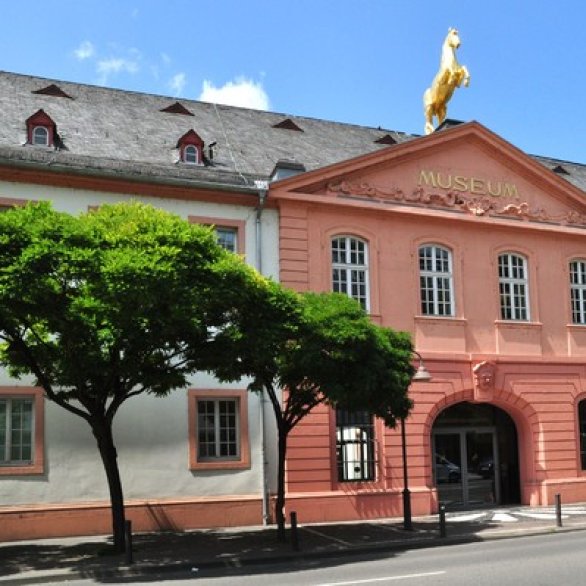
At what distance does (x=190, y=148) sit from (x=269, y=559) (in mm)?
11522

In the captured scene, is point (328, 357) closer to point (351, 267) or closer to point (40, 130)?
point (351, 267)

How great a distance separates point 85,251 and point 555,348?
1575cm

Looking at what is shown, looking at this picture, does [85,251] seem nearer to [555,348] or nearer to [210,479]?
[210,479]

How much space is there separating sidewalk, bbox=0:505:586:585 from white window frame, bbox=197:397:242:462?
6.27 feet

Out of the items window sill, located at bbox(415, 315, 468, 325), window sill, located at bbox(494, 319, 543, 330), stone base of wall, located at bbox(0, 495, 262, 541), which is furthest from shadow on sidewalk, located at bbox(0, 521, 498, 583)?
window sill, located at bbox(494, 319, 543, 330)

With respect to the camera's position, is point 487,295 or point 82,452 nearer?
point 82,452

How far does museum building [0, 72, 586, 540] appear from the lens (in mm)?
19312

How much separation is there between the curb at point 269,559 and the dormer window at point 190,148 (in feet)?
35.5

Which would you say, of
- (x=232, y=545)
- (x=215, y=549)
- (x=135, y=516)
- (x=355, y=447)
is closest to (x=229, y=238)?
(x=355, y=447)

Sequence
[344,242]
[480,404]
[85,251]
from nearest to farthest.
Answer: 1. [85,251]
2. [344,242]
3. [480,404]

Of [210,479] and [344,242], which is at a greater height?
[344,242]

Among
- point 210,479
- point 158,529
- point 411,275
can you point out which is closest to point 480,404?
point 411,275

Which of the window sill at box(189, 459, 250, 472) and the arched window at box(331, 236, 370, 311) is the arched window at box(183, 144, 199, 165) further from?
the window sill at box(189, 459, 250, 472)

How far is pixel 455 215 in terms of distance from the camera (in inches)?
934
